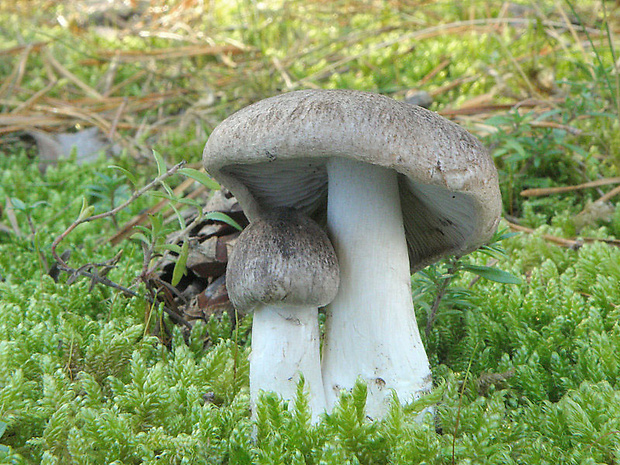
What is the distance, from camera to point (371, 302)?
53.1 inches

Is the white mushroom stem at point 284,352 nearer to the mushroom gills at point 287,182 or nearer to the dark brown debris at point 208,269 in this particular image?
the mushroom gills at point 287,182

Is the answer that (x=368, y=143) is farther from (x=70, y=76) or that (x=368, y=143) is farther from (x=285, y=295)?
(x=70, y=76)

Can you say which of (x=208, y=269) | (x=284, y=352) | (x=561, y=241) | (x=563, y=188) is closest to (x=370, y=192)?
(x=284, y=352)

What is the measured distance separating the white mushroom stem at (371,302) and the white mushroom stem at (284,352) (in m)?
0.09

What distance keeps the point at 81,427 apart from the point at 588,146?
2756 mm

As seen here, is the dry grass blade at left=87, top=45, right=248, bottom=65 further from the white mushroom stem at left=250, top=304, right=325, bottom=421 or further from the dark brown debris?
the white mushroom stem at left=250, top=304, right=325, bottom=421

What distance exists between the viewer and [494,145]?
266 cm

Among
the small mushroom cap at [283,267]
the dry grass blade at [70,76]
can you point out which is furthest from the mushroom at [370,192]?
the dry grass blade at [70,76]

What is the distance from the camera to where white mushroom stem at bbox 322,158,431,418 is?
1322 mm

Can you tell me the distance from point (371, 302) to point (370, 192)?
280 millimetres

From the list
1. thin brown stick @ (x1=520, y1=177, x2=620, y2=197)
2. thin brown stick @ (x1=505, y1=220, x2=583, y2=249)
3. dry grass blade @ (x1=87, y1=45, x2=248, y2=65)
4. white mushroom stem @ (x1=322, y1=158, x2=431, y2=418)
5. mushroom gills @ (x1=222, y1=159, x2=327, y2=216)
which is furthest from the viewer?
dry grass blade @ (x1=87, y1=45, x2=248, y2=65)

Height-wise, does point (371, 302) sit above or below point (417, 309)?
above

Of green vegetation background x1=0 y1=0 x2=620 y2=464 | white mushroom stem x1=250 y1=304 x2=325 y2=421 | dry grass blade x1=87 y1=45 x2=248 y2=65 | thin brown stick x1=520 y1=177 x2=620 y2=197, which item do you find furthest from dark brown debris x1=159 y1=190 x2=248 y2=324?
dry grass blade x1=87 y1=45 x2=248 y2=65

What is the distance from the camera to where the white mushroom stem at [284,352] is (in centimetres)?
126
